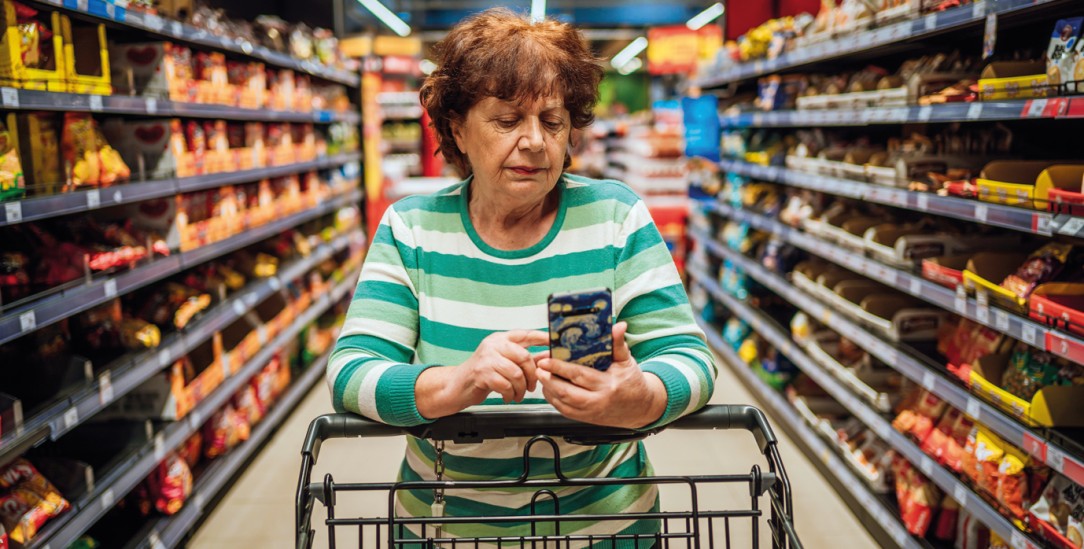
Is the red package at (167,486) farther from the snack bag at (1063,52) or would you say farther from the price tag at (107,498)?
the snack bag at (1063,52)

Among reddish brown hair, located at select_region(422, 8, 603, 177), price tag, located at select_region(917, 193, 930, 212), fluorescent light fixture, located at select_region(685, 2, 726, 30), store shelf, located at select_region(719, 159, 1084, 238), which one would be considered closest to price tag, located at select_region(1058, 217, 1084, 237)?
store shelf, located at select_region(719, 159, 1084, 238)

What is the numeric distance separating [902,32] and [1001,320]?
115cm

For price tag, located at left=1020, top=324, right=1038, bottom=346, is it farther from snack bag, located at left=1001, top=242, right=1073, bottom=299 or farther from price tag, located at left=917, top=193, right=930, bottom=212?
price tag, located at left=917, top=193, right=930, bottom=212

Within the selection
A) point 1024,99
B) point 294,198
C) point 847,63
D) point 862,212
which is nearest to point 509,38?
point 1024,99

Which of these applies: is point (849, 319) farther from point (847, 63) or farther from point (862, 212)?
point (847, 63)

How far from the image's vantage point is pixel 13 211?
2.12 m

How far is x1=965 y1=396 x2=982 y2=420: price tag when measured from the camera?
98.0 inches

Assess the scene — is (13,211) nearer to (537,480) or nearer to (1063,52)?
(537,480)

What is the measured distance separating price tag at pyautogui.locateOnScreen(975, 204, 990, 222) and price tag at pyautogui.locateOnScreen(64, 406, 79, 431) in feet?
8.93

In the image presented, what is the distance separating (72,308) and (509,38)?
1.82 meters

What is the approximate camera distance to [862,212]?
4035 mm

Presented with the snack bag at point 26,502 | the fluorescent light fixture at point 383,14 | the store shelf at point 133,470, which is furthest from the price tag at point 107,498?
the fluorescent light fixture at point 383,14

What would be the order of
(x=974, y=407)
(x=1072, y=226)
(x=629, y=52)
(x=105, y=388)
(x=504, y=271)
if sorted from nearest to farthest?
(x=504, y=271) < (x=1072, y=226) < (x=974, y=407) < (x=105, y=388) < (x=629, y=52)

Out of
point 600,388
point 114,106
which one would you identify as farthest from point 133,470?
point 600,388
